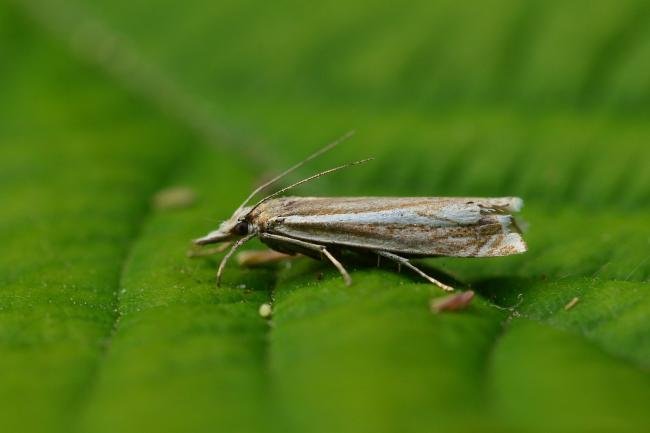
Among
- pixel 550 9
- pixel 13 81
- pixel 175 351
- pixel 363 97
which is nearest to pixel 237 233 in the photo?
pixel 175 351

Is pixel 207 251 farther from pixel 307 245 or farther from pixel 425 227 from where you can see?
pixel 425 227

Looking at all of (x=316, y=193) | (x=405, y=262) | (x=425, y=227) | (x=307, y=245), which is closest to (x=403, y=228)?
(x=425, y=227)

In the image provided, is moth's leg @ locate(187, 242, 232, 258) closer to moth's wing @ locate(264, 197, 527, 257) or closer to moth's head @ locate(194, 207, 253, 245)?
moth's head @ locate(194, 207, 253, 245)

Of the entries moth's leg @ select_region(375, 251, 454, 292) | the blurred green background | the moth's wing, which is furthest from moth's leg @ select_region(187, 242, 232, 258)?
moth's leg @ select_region(375, 251, 454, 292)

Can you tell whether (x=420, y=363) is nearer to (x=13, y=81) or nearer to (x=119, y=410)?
(x=119, y=410)

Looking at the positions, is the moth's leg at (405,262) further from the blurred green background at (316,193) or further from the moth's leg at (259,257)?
the moth's leg at (259,257)
